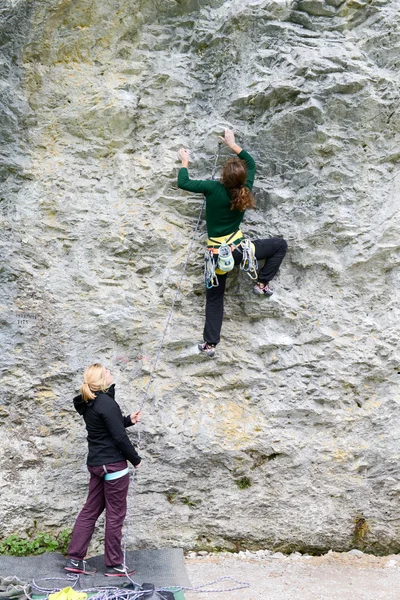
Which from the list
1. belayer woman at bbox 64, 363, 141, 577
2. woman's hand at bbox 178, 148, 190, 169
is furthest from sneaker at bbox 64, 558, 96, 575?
woman's hand at bbox 178, 148, 190, 169

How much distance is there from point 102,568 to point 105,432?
1.13 meters

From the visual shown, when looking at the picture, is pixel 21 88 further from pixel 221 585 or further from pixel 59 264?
pixel 221 585

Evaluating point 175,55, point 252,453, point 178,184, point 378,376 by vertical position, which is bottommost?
point 252,453

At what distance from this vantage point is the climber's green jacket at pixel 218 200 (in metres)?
4.72

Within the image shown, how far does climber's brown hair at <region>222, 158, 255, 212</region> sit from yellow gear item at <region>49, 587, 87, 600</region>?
3.09 meters

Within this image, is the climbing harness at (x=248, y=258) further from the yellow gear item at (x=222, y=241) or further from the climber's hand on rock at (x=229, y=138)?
the climber's hand on rock at (x=229, y=138)

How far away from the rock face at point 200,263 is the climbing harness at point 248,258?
26cm

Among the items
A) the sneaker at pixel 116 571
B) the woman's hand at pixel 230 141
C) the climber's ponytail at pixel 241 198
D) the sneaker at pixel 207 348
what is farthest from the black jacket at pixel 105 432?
the woman's hand at pixel 230 141

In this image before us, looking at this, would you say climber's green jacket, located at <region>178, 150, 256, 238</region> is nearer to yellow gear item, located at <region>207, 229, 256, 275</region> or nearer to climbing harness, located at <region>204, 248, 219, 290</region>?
yellow gear item, located at <region>207, 229, 256, 275</region>

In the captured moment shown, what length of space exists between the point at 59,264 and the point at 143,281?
0.75 metres

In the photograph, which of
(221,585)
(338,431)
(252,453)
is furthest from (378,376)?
(221,585)

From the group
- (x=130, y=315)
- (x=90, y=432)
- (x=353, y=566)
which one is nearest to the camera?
(x=90, y=432)

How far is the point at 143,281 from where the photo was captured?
5043 millimetres

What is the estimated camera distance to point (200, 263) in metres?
5.05
